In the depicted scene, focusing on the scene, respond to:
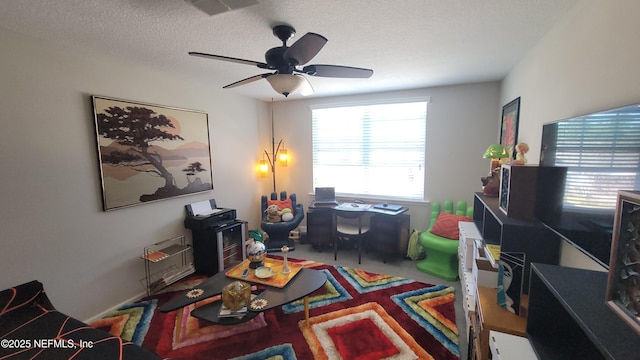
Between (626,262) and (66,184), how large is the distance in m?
3.23

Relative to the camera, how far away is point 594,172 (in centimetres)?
98

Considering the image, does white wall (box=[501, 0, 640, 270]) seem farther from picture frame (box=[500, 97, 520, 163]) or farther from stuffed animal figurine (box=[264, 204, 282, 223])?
stuffed animal figurine (box=[264, 204, 282, 223])

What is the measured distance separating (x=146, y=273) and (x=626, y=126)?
3622 millimetres

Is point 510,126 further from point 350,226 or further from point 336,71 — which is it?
point 350,226

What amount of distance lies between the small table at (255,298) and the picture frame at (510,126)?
2149 millimetres

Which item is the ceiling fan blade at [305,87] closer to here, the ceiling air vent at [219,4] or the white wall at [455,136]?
the ceiling air vent at [219,4]

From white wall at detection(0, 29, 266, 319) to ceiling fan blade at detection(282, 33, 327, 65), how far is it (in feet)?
6.22

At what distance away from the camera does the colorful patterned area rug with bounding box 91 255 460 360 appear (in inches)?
76.3

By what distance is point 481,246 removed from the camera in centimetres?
198

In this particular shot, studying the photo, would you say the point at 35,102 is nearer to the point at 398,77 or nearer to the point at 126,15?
the point at 126,15

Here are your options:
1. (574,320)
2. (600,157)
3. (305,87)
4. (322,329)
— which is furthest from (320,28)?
(322,329)

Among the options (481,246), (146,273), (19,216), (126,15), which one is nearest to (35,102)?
(19,216)

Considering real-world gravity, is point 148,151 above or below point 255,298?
above

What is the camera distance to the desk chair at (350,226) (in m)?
3.54
